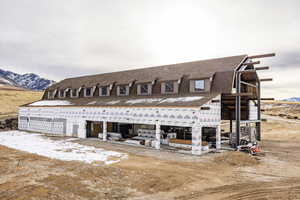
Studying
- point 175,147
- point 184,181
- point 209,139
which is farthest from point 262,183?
point 209,139

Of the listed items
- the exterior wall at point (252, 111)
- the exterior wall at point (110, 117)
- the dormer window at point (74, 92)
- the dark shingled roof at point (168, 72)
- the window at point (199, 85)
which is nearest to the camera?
the exterior wall at point (110, 117)

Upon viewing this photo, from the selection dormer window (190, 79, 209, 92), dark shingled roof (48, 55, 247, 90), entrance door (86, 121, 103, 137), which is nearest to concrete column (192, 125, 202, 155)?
dormer window (190, 79, 209, 92)

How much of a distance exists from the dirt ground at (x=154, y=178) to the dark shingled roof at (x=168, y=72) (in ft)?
34.4

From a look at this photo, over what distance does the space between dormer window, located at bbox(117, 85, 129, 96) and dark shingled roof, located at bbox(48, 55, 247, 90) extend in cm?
65

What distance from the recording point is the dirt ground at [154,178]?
965 centimetres

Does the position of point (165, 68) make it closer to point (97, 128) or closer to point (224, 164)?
point (97, 128)

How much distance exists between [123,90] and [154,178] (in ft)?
66.4

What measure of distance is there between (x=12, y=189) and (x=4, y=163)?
244 inches

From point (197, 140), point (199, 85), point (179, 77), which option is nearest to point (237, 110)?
point (199, 85)

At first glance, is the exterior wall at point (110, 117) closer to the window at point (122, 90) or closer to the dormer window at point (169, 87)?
A: the window at point (122, 90)

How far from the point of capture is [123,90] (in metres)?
31.0

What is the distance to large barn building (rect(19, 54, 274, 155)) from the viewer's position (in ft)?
66.7

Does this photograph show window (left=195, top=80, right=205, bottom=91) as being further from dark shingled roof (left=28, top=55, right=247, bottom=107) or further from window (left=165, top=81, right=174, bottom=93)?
window (left=165, top=81, right=174, bottom=93)

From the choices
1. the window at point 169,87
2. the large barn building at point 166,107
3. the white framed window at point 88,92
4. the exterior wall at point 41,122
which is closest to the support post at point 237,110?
the large barn building at point 166,107
